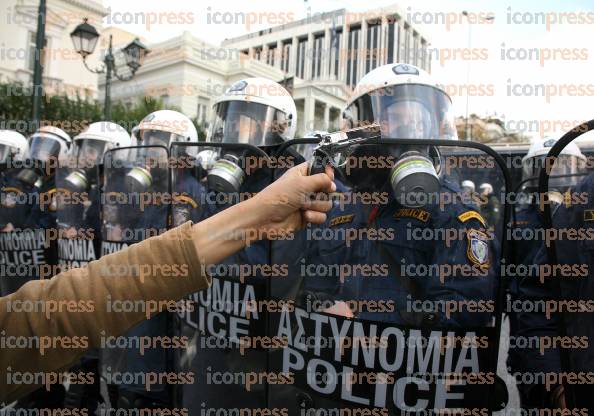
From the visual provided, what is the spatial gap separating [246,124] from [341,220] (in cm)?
142

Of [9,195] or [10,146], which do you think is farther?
[10,146]

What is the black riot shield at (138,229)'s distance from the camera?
2.71 meters

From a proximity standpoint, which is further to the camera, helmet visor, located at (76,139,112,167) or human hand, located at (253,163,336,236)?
helmet visor, located at (76,139,112,167)

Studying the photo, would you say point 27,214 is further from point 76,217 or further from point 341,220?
point 341,220

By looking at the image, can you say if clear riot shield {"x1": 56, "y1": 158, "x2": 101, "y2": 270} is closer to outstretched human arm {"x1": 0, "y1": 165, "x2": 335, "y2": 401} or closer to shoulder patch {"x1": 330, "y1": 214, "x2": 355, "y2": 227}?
shoulder patch {"x1": 330, "y1": 214, "x2": 355, "y2": 227}

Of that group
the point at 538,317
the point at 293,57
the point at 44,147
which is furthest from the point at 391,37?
the point at 538,317

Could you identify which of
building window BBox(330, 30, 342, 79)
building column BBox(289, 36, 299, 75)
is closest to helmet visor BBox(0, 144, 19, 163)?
building window BBox(330, 30, 342, 79)

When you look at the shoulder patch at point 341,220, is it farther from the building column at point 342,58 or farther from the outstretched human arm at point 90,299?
the building column at point 342,58

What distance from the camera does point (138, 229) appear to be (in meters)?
2.89

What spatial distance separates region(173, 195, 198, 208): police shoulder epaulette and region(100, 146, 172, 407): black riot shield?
0.49ft

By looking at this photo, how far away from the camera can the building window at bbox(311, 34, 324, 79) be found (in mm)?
46062

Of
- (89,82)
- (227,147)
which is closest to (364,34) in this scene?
(89,82)

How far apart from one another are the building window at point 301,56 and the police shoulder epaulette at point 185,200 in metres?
43.7

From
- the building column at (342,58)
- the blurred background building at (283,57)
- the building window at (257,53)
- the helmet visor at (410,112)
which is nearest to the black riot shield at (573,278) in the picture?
the helmet visor at (410,112)
